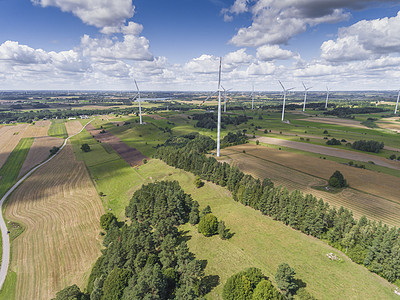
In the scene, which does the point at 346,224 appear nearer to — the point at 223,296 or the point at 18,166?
the point at 223,296

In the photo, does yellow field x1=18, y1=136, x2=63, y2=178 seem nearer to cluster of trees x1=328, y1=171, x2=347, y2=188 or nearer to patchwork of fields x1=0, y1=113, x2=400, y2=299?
patchwork of fields x1=0, y1=113, x2=400, y2=299

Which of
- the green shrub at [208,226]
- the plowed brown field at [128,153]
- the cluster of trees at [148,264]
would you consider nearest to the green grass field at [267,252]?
the green shrub at [208,226]

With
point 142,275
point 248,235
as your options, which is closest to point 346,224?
point 248,235

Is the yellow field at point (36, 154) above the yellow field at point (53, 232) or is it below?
above

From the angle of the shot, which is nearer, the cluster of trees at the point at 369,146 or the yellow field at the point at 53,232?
the yellow field at the point at 53,232

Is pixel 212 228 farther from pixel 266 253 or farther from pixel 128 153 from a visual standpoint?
pixel 128 153

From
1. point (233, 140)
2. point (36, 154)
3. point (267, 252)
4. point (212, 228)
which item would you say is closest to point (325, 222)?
point (267, 252)

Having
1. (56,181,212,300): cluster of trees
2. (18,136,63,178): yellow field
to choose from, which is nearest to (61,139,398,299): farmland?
(56,181,212,300): cluster of trees

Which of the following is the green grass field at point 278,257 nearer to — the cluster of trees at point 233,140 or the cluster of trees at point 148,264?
the cluster of trees at point 148,264
